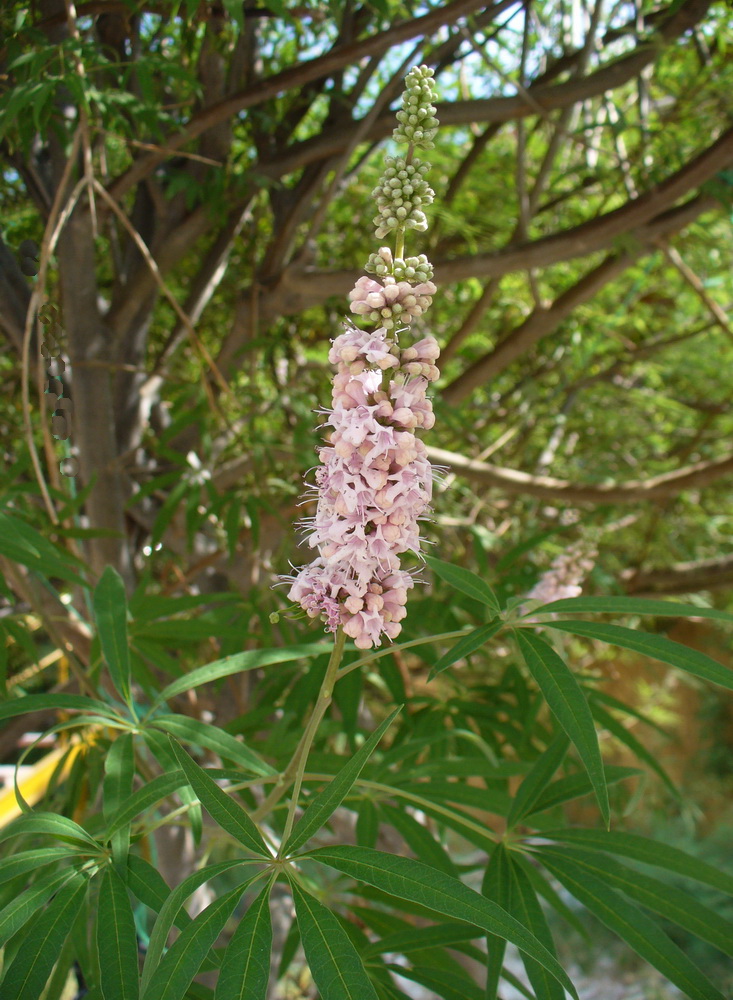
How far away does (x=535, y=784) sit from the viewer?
98cm

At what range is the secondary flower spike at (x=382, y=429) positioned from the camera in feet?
2.22

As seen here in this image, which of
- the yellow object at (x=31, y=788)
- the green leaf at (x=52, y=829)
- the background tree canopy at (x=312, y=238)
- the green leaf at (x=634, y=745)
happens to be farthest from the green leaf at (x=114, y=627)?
the yellow object at (x=31, y=788)

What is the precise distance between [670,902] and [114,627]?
71 cm

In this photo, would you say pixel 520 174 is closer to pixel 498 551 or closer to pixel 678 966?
pixel 498 551

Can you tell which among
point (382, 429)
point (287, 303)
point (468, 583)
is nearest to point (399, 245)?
point (382, 429)

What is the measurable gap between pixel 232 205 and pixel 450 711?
141 centimetres

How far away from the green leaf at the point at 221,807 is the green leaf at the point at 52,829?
0.67 feet

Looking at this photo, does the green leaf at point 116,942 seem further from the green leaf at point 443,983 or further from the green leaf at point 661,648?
the green leaf at point 661,648

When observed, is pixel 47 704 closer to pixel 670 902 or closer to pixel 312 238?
pixel 670 902

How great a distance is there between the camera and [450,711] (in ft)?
5.16

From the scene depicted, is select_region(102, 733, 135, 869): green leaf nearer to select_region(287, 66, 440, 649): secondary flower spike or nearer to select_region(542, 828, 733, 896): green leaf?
select_region(287, 66, 440, 649): secondary flower spike

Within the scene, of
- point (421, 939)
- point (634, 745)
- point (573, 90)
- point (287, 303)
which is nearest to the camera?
point (421, 939)

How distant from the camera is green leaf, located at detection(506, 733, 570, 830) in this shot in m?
0.95

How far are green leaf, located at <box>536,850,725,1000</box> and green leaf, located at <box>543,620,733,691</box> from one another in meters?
0.25
